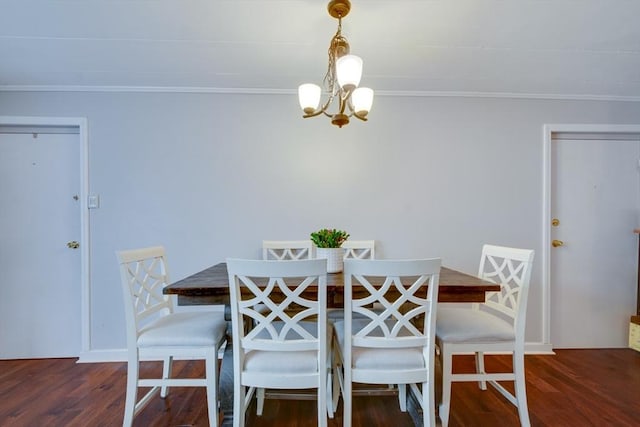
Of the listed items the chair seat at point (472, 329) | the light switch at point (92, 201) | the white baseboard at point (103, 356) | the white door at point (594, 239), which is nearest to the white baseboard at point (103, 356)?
the white baseboard at point (103, 356)

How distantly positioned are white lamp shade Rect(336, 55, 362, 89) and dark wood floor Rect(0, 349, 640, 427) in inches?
69.3

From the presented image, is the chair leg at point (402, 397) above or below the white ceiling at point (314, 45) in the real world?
below

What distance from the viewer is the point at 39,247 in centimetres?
234

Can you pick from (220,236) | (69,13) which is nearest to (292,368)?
(220,236)

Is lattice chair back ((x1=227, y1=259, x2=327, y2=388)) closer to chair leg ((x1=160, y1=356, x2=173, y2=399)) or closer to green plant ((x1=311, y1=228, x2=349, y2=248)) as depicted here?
green plant ((x1=311, y1=228, x2=349, y2=248))

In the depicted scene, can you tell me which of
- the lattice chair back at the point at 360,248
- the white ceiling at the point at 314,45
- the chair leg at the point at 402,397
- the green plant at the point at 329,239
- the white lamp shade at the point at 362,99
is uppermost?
the white ceiling at the point at 314,45

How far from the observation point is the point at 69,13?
157 cm

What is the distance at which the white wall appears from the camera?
7.64 feet

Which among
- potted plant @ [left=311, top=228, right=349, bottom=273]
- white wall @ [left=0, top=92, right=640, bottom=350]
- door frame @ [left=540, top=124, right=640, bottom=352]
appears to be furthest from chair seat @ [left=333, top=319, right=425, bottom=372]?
door frame @ [left=540, top=124, right=640, bottom=352]

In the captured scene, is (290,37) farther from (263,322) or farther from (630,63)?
(630,63)

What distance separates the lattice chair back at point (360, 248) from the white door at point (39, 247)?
86.3 inches

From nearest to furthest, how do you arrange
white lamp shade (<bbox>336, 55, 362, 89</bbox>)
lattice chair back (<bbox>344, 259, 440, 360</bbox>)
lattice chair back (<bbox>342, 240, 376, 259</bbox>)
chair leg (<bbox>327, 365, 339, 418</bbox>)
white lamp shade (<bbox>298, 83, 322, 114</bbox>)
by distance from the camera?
lattice chair back (<bbox>344, 259, 440, 360</bbox>) < white lamp shade (<bbox>336, 55, 362, 89</bbox>) < white lamp shade (<bbox>298, 83, 322, 114</bbox>) < chair leg (<bbox>327, 365, 339, 418</bbox>) < lattice chair back (<bbox>342, 240, 376, 259</bbox>)

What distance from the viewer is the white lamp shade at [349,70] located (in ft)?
4.32

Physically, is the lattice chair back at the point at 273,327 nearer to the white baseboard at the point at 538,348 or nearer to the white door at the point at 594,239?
the white baseboard at the point at 538,348
